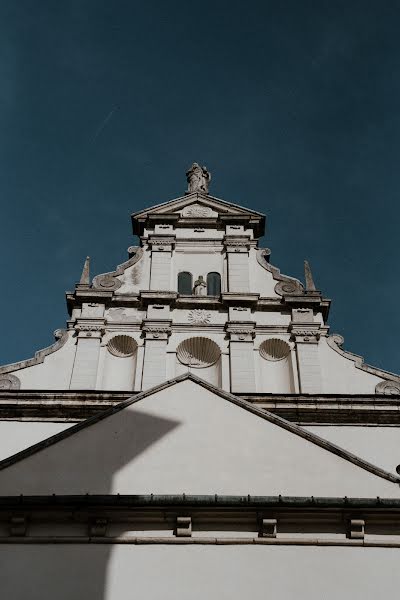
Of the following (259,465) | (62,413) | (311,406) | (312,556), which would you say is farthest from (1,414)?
(312,556)

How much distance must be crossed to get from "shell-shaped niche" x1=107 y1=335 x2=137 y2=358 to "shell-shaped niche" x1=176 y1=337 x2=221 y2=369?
119 cm

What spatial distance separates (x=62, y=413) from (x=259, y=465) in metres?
7.08

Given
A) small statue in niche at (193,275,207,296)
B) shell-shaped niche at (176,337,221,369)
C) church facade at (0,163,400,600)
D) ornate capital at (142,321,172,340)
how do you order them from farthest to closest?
1. small statue in niche at (193,275,207,296)
2. ornate capital at (142,321,172,340)
3. shell-shaped niche at (176,337,221,369)
4. church facade at (0,163,400,600)

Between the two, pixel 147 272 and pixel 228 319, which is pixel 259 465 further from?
pixel 147 272

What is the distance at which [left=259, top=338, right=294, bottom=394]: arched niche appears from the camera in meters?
17.2

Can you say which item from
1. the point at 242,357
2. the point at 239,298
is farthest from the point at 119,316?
the point at 242,357

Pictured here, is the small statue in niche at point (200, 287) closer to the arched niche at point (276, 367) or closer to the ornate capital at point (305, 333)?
the arched niche at point (276, 367)

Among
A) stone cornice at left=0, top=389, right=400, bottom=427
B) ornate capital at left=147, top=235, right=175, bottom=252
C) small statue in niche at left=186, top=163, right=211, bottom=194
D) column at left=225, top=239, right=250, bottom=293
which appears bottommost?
stone cornice at left=0, top=389, right=400, bottom=427

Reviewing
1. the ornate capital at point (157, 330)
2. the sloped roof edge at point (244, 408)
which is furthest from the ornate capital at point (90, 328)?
the sloped roof edge at point (244, 408)

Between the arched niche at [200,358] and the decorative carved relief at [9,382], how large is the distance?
380 centimetres

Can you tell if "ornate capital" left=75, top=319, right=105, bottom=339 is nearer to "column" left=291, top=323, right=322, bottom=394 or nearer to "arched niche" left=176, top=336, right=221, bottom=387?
"arched niche" left=176, top=336, right=221, bottom=387

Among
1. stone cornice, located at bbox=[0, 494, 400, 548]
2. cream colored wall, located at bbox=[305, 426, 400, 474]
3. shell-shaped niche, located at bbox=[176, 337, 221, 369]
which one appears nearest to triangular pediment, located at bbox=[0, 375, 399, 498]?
stone cornice, located at bbox=[0, 494, 400, 548]

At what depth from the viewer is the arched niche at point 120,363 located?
17.3 metres

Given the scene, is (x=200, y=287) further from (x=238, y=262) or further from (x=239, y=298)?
(x=238, y=262)
